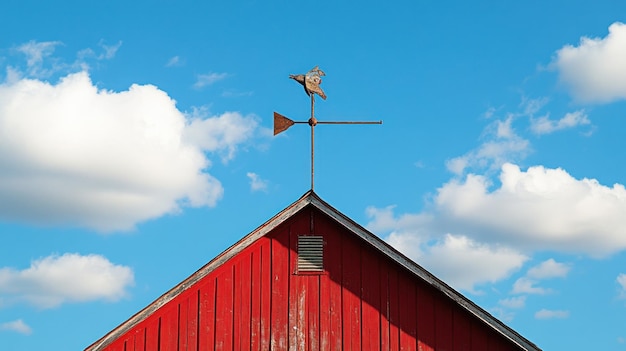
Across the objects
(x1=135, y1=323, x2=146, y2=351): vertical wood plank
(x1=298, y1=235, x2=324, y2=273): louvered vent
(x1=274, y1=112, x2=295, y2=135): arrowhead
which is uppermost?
(x1=274, y1=112, x2=295, y2=135): arrowhead

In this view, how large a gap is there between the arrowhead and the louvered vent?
7.47 ft

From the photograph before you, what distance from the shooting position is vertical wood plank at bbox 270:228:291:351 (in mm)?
15742

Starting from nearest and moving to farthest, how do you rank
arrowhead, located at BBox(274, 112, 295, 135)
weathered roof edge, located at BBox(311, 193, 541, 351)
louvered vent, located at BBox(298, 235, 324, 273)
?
weathered roof edge, located at BBox(311, 193, 541, 351) < louvered vent, located at BBox(298, 235, 324, 273) < arrowhead, located at BBox(274, 112, 295, 135)

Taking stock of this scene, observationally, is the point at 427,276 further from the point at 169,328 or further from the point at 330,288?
the point at 169,328

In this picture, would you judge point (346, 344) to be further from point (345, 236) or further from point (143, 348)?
point (143, 348)

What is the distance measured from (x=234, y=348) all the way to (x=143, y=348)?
1623mm

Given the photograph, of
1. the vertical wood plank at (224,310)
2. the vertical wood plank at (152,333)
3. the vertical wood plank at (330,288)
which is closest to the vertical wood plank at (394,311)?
the vertical wood plank at (330,288)

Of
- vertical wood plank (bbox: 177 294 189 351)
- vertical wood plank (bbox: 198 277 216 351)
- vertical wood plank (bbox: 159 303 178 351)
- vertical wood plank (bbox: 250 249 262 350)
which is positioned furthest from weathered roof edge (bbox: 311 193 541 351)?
vertical wood plank (bbox: 159 303 178 351)

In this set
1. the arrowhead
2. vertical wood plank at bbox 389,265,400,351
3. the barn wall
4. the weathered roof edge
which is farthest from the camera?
the arrowhead

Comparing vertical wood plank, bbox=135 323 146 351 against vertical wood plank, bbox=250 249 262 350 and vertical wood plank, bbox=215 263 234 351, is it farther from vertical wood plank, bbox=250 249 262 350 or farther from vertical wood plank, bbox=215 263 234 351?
vertical wood plank, bbox=250 249 262 350

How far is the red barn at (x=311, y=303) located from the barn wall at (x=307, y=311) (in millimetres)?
18

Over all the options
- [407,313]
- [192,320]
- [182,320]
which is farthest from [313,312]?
[182,320]

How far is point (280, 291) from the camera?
15.9 meters

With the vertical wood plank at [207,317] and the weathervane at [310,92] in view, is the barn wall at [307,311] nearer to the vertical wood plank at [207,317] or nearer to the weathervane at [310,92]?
the vertical wood plank at [207,317]
